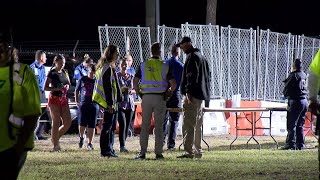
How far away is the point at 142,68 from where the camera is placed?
1317 cm

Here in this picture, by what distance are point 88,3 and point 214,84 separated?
1105 inches

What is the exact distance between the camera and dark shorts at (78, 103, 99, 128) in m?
15.7

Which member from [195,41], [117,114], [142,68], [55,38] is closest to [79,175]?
[142,68]

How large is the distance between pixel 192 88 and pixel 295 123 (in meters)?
4.45

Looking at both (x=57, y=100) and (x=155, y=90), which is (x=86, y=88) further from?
(x=155, y=90)

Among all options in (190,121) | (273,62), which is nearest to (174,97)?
(190,121)

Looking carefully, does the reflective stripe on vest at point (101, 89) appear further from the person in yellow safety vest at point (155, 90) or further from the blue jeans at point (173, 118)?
the blue jeans at point (173, 118)

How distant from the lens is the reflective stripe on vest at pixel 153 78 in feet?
42.9

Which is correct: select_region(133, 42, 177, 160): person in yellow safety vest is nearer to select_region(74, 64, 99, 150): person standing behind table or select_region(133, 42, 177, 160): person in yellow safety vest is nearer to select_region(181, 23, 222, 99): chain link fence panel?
select_region(74, 64, 99, 150): person standing behind table

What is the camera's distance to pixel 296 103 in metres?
16.8

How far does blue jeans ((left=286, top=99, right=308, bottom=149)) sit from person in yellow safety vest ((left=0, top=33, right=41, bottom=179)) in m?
11.3

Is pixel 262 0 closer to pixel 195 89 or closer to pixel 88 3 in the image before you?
pixel 88 3

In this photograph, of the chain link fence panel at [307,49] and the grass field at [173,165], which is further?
the chain link fence panel at [307,49]

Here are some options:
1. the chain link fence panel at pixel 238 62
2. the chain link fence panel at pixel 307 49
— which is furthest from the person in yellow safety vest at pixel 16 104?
the chain link fence panel at pixel 307 49
